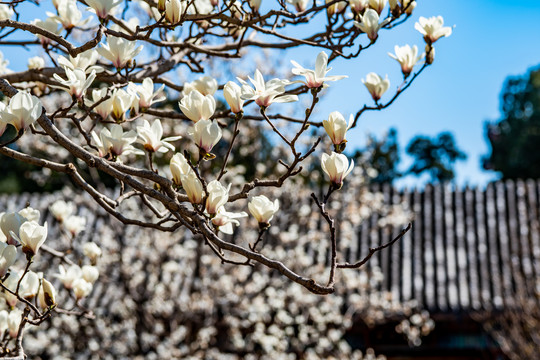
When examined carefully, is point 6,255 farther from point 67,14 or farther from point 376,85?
point 376,85

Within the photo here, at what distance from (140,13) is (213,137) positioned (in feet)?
24.3

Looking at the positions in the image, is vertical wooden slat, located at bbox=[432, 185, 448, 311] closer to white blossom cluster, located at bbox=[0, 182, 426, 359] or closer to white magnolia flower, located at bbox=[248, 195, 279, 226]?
white blossom cluster, located at bbox=[0, 182, 426, 359]

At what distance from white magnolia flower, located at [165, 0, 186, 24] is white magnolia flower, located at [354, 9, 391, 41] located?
525 millimetres

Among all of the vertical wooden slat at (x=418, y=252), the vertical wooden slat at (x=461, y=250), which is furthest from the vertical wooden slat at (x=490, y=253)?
the vertical wooden slat at (x=418, y=252)

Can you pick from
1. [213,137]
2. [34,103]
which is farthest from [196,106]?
[34,103]

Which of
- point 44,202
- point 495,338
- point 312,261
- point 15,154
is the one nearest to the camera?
point 15,154

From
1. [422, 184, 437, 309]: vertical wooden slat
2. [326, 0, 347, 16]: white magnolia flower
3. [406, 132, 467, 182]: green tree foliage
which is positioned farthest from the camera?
[406, 132, 467, 182]: green tree foliage

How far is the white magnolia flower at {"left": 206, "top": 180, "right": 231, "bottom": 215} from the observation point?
156cm

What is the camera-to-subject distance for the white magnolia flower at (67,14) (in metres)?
2.12

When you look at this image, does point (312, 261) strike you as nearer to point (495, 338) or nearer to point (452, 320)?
point (452, 320)

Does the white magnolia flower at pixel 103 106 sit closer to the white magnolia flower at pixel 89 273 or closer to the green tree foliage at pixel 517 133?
the white magnolia flower at pixel 89 273

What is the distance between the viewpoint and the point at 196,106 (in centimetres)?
160

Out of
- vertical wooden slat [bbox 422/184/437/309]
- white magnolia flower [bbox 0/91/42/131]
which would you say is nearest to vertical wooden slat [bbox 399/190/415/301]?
vertical wooden slat [bbox 422/184/437/309]

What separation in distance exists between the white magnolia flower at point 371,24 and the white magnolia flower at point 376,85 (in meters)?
0.11
